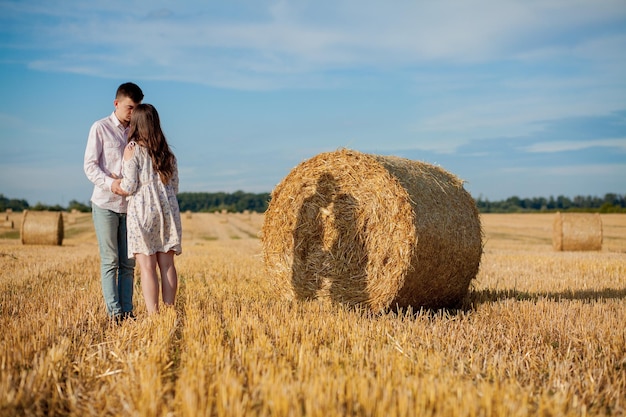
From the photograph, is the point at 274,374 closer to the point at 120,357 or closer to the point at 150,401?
the point at 150,401

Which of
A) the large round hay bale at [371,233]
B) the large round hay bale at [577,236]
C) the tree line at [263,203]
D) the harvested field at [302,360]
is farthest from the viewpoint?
the tree line at [263,203]

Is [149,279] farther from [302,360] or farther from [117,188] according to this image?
[302,360]

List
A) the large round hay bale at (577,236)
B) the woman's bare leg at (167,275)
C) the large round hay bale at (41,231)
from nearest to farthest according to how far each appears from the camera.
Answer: the woman's bare leg at (167,275) → the large round hay bale at (577,236) → the large round hay bale at (41,231)

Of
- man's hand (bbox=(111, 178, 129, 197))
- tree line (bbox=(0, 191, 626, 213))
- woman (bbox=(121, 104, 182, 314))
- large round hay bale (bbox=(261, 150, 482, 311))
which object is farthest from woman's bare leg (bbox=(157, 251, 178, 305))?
tree line (bbox=(0, 191, 626, 213))

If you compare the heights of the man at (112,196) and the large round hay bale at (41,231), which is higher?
the man at (112,196)

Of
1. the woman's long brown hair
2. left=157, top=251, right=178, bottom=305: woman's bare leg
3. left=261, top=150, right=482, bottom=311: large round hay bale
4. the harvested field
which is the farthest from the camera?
left=261, top=150, right=482, bottom=311: large round hay bale

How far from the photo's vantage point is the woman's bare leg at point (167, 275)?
18.4 feet

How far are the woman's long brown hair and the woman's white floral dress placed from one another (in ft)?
0.20

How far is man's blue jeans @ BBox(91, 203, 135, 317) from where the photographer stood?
565 cm

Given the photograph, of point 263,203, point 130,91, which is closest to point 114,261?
point 130,91

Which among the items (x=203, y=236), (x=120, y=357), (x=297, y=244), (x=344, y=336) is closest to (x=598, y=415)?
(x=344, y=336)

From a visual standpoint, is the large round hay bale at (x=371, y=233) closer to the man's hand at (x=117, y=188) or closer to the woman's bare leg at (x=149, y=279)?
the woman's bare leg at (x=149, y=279)

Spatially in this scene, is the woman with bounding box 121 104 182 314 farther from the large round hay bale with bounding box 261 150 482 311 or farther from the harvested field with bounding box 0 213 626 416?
the large round hay bale with bounding box 261 150 482 311

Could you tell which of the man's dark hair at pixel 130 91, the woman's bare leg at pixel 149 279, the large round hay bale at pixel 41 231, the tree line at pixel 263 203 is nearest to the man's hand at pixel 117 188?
the woman's bare leg at pixel 149 279
